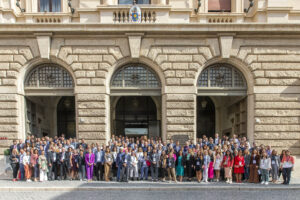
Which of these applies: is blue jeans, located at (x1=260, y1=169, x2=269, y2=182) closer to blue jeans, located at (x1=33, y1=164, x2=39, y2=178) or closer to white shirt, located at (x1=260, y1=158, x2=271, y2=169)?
white shirt, located at (x1=260, y1=158, x2=271, y2=169)

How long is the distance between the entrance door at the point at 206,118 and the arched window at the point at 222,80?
18.7 feet

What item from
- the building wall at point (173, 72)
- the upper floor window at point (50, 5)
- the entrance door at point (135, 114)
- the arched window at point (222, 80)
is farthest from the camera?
the entrance door at point (135, 114)

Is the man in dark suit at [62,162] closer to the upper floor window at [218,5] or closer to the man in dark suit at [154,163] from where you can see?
the man in dark suit at [154,163]

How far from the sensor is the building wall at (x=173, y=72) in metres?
14.4

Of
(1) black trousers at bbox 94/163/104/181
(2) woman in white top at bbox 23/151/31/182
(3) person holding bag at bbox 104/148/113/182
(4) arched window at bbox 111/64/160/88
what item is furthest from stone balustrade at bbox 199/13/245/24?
(2) woman in white top at bbox 23/151/31/182

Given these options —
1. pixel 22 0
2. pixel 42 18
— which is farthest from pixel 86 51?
pixel 22 0

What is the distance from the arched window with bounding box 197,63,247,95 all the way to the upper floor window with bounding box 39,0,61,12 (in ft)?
31.4

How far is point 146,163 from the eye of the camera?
453 inches

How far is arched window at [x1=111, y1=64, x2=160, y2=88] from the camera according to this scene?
49.7ft

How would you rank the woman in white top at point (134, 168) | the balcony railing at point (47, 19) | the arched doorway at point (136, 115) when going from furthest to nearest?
the arched doorway at point (136, 115), the balcony railing at point (47, 19), the woman in white top at point (134, 168)

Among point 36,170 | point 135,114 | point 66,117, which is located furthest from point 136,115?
point 36,170

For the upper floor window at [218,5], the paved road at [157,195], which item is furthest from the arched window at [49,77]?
the upper floor window at [218,5]

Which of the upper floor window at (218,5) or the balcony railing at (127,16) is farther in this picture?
the upper floor window at (218,5)

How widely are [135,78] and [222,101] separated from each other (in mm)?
8243
